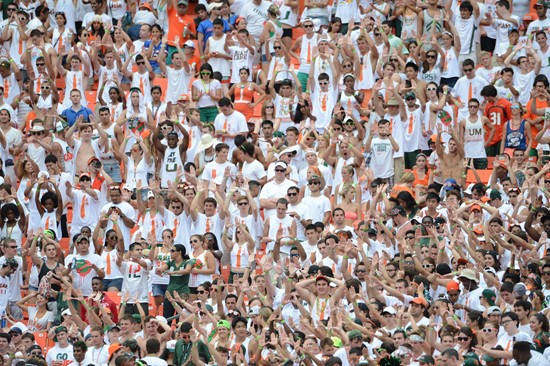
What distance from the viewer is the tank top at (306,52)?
27172 mm

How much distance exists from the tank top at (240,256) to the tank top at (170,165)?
228cm

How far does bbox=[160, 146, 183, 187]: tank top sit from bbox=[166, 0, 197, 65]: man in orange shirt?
3.57 meters

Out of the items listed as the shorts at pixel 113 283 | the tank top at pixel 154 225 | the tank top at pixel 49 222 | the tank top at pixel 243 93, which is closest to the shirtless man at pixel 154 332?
the shorts at pixel 113 283

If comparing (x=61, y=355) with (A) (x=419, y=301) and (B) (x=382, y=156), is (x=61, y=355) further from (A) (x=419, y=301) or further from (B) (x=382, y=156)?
(B) (x=382, y=156)

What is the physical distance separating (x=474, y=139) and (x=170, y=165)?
4.38 meters

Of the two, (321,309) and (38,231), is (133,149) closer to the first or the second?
(38,231)

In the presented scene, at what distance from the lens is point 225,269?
76.3 feet

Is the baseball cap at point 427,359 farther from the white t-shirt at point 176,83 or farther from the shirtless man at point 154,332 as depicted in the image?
the white t-shirt at point 176,83

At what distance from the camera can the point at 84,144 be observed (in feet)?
84.5

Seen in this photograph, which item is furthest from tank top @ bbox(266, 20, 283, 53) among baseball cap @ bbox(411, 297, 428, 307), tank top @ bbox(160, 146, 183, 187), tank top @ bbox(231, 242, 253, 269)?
baseball cap @ bbox(411, 297, 428, 307)

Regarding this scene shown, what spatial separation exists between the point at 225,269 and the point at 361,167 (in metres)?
2.56

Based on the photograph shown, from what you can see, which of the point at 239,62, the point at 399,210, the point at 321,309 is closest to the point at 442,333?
the point at 321,309

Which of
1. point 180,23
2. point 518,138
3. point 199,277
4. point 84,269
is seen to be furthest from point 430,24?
point 84,269

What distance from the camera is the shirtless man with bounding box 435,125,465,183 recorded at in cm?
2444
